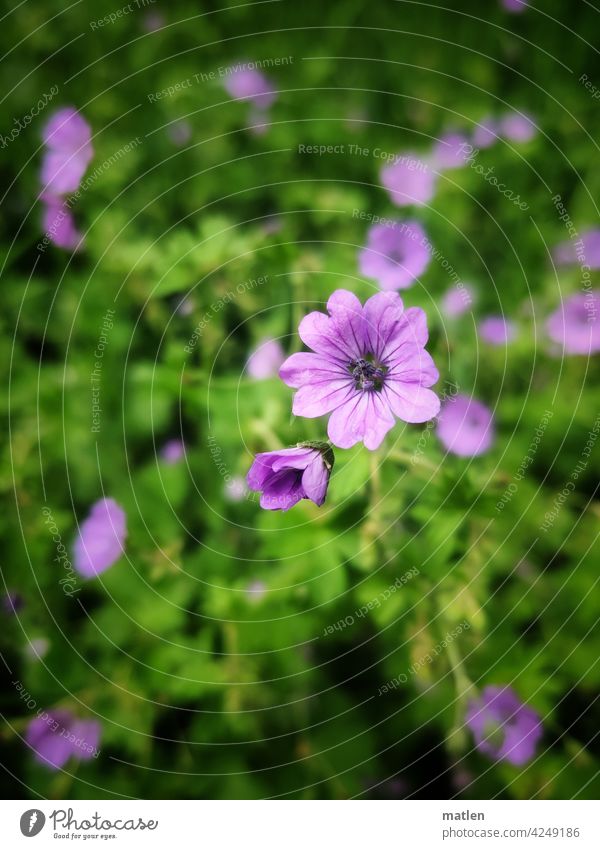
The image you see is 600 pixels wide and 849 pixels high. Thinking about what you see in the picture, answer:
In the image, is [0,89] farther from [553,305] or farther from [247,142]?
[553,305]

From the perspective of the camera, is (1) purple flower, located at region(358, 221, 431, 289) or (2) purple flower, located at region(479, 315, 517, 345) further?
(2) purple flower, located at region(479, 315, 517, 345)

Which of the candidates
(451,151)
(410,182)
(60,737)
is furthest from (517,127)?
(60,737)

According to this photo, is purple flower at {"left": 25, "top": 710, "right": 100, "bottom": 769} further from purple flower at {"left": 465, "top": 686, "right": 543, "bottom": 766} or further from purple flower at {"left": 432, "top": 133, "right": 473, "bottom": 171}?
purple flower at {"left": 432, "top": 133, "right": 473, "bottom": 171}

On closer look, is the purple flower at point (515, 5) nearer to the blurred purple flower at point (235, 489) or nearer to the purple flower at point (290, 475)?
the blurred purple flower at point (235, 489)

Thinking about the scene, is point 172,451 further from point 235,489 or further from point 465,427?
point 465,427

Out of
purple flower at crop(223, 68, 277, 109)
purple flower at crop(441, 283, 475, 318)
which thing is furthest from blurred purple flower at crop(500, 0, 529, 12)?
purple flower at crop(441, 283, 475, 318)

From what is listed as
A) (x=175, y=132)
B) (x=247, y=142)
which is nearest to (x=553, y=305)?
(x=247, y=142)
